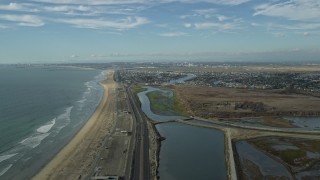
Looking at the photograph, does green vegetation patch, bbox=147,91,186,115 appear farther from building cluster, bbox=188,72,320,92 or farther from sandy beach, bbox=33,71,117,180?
building cluster, bbox=188,72,320,92

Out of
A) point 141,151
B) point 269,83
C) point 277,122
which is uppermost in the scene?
point 269,83

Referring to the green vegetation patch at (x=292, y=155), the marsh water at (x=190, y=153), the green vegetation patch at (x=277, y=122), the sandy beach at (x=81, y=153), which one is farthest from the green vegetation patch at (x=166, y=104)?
the green vegetation patch at (x=292, y=155)

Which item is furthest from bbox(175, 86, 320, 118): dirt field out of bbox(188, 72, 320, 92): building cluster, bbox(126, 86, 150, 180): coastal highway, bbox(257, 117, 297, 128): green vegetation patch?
bbox(188, 72, 320, 92): building cluster

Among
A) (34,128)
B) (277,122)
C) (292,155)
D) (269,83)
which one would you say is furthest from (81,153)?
(269,83)

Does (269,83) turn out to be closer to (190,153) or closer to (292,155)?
(292,155)

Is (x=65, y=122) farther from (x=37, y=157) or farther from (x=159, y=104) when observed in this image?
(x=159, y=104)

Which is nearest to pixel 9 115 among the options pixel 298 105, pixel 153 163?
pixel 153 163

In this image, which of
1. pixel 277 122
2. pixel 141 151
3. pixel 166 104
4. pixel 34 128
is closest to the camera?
pixel 141 151
